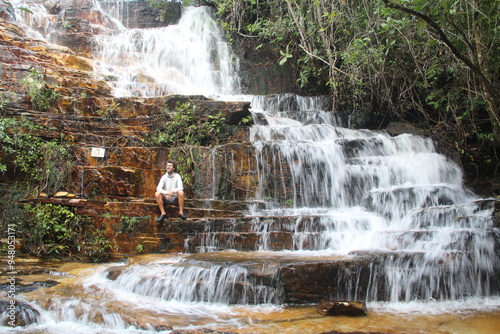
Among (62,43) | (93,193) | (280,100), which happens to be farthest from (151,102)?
(62,43)

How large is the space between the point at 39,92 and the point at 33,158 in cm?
191

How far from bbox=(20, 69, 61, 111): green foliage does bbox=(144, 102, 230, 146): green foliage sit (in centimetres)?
237

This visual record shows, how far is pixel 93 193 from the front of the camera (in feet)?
21.3

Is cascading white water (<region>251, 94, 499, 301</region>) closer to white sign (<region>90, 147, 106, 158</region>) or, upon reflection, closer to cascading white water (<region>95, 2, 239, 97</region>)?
white sign (<region>90, 147, 106, 158</region>)

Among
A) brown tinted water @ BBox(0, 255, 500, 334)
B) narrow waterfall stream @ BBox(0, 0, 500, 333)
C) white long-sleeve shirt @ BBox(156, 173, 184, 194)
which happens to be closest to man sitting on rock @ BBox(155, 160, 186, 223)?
white long-sleeve shirt @ BBox(156, 173, 184, 194)

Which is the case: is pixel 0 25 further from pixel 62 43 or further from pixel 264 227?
pixel 264 227

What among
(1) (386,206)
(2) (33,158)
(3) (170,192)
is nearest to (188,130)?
(3) (170,192)

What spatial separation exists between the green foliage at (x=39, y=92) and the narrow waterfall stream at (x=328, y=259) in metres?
2.06

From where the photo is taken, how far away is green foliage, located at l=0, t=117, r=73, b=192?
6.50 m

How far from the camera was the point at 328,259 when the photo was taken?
4414 mm

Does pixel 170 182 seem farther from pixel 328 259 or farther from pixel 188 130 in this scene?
pixel 328 259

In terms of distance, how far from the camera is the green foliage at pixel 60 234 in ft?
19.0

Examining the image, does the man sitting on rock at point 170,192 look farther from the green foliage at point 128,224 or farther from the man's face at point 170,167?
the green foliage at point 128,224

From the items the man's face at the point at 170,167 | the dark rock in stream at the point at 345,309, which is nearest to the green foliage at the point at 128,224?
the man's face at the point at 170,167
